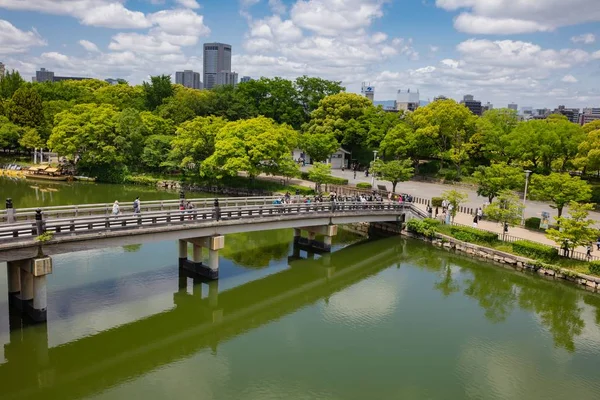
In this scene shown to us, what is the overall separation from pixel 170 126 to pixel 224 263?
44.6m

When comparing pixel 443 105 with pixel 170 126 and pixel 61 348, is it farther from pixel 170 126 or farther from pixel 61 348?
pixel 61 348

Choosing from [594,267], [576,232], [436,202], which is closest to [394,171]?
[436,202]

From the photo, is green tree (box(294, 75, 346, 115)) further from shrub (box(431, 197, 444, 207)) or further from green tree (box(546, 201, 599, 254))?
green tree (box(546, 201, 599, 254))

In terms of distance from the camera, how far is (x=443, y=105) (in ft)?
206

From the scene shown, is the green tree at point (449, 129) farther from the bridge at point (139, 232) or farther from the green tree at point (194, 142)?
the bridge at point (139, 232)

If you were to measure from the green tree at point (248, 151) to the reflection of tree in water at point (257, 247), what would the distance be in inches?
472

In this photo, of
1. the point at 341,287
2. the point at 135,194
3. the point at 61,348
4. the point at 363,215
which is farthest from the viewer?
the point at 135,194

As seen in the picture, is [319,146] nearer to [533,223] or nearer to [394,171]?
[394,171]

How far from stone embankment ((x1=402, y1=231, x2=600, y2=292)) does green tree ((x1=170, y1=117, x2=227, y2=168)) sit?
29209 mm

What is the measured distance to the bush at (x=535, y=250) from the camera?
1260 inches

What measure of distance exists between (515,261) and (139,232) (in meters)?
24.7

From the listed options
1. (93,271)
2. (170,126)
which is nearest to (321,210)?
(93,271)

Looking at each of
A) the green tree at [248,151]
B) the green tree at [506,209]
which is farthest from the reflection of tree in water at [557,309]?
the green tree at [248,151]

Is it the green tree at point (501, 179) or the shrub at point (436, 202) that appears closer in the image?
the green tree at point (501, 179)
